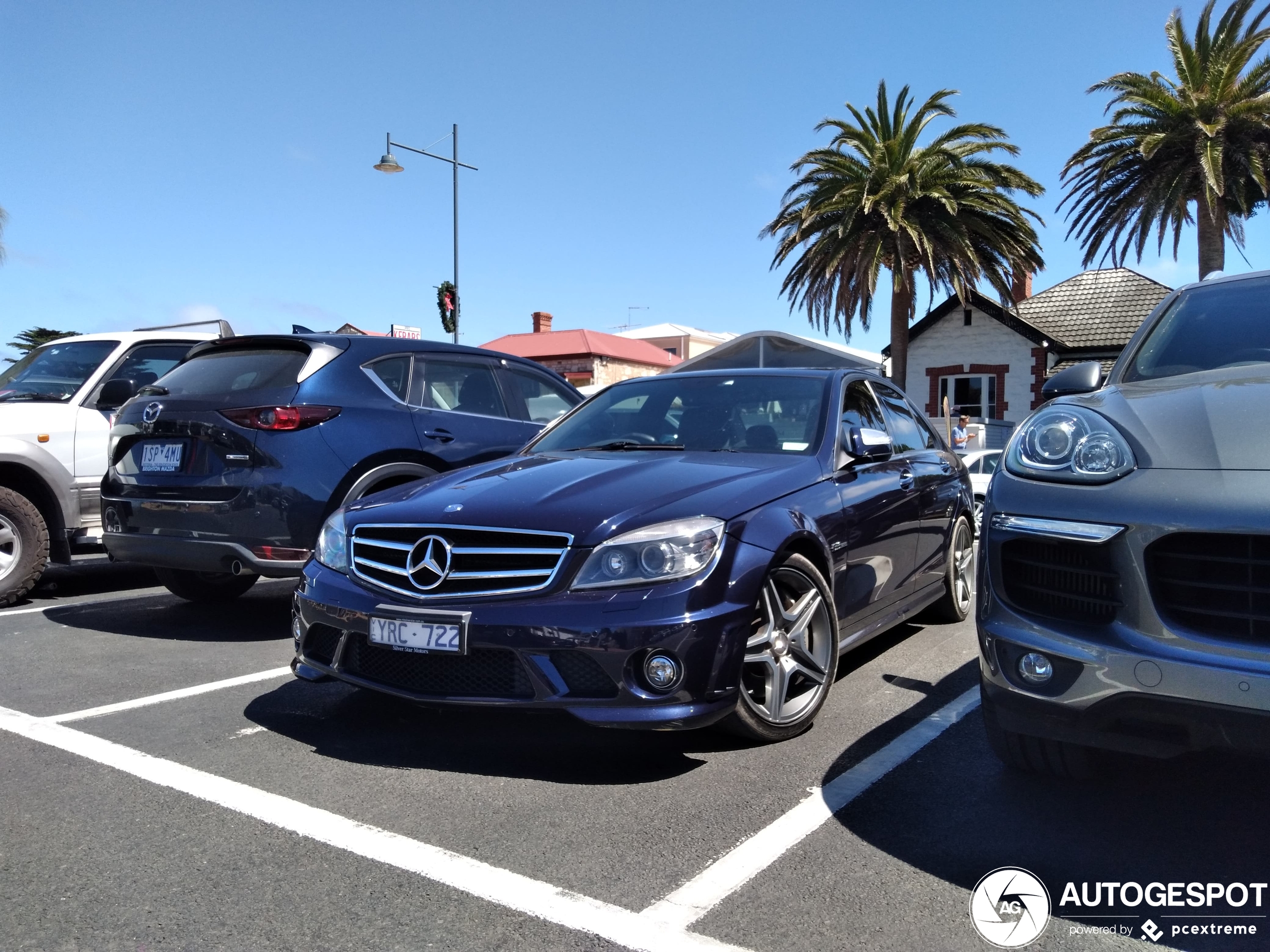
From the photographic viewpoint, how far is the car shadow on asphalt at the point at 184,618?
5.81 meters

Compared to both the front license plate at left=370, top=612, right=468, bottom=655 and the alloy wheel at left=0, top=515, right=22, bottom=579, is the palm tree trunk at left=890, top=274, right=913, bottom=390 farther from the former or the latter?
the front license plate at left=370, top=612, right=468, bottom=655

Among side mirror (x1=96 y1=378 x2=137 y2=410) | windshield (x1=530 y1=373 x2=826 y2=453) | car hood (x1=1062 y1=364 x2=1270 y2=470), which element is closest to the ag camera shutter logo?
car hood (x1=1062 y1=364 x2=1270 y2=470)

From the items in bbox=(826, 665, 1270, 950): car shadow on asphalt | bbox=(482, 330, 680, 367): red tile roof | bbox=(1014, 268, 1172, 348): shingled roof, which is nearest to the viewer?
bbox=(826, 665, 1270, 950): car shadow on asphalt

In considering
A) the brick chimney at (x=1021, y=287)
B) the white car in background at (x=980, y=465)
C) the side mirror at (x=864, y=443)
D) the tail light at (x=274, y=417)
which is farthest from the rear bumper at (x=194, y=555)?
the brick chimney at (x=1021, y=287)

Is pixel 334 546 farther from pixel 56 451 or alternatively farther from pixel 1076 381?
pixel 56 451

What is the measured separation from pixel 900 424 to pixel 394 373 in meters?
2.91

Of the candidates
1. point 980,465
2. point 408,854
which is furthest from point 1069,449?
point 980,465

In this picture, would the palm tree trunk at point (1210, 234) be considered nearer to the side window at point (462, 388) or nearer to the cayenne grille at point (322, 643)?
the side window at point (462, 388)

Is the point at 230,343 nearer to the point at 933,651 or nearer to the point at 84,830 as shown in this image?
the point at 84,830

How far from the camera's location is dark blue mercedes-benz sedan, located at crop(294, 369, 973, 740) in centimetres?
323

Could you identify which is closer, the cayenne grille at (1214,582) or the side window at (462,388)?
the cayenne grille at (1214,582)

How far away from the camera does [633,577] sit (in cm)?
328

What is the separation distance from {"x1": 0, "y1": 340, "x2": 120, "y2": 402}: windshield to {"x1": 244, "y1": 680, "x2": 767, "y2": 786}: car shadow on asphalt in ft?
13.2

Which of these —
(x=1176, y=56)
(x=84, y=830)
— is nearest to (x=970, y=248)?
(x=1176, y=56)
